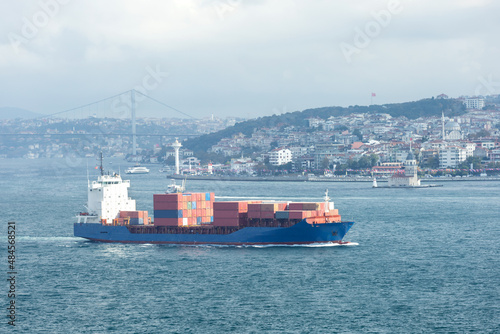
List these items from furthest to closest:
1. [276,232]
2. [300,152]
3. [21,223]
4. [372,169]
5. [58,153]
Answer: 1. [58,153]
2. [300,152]
3. [372,169]
4. [21,223]
5. [276,232]

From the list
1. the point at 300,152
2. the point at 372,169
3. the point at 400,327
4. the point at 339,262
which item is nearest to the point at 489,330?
the point at 400,327

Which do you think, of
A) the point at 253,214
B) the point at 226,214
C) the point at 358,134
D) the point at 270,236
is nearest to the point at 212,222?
the point at 226,214

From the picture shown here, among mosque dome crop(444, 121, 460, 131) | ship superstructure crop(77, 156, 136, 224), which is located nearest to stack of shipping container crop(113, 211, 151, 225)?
ship superstructure crop(77, 156, 136, 224)

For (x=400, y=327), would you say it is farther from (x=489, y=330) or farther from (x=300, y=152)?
(x=300, y=152)

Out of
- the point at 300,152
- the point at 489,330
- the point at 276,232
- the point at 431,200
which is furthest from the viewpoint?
the point at 300,152

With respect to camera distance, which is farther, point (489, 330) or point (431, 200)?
point (431, 200)

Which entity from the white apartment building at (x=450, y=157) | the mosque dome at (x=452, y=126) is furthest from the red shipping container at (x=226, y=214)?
the mosque dome at (x=452, y=126)

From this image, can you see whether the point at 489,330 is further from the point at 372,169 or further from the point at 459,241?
the point at 372,169

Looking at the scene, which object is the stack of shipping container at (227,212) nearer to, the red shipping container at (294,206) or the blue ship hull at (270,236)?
the red shipping container at (294,206)
